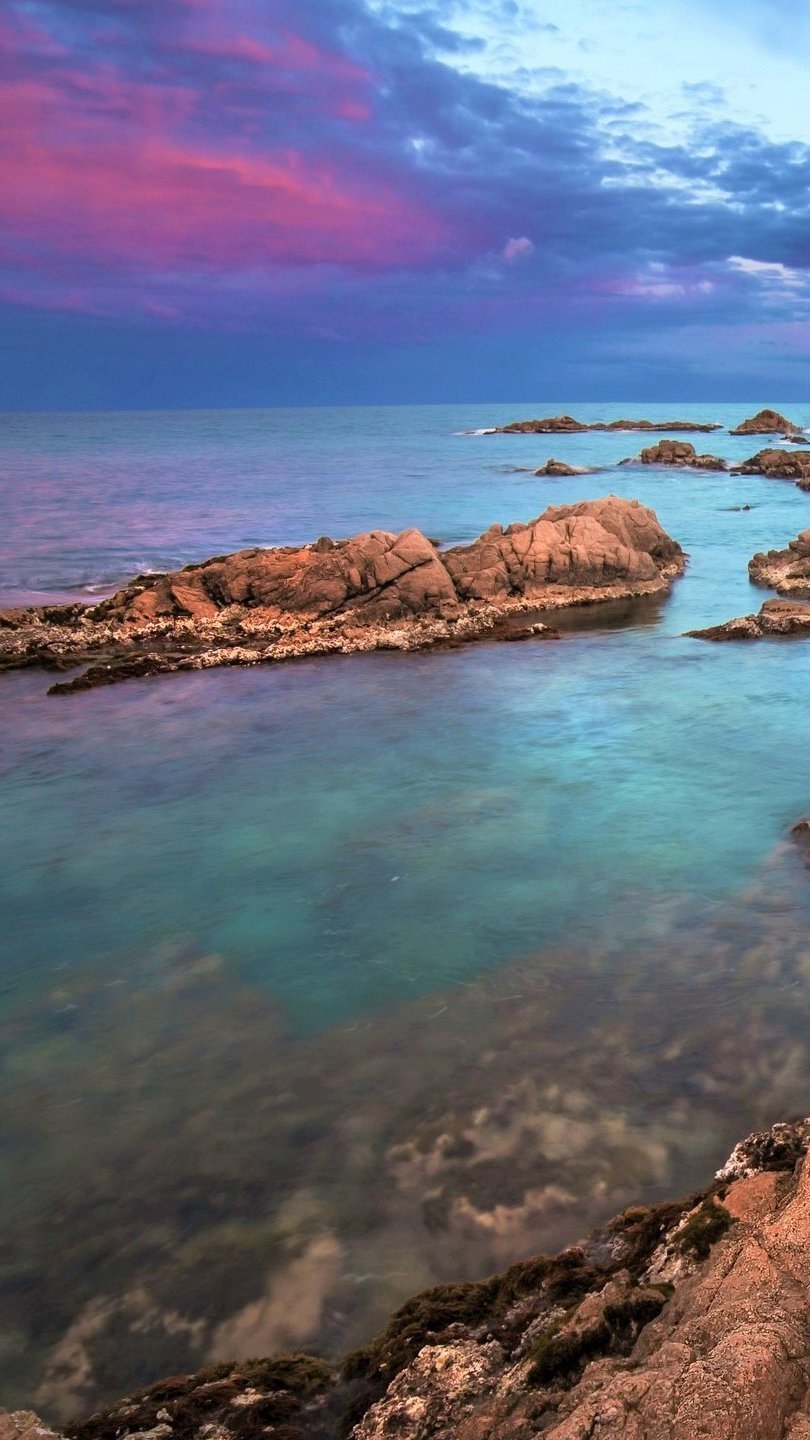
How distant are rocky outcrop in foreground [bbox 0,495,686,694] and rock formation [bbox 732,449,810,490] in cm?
4870

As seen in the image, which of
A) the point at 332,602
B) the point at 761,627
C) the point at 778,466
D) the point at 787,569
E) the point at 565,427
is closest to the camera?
the point at 761,627

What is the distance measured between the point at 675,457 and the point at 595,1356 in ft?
306

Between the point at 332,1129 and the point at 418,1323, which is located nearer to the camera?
the point at 418,1323

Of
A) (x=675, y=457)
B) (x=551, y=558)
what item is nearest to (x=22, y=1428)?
(x=551, y=558)

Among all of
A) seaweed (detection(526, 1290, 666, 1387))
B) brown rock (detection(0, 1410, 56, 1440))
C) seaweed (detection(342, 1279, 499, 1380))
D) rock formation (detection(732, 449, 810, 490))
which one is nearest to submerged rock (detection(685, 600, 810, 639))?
seaweed (detection(342, 1279, 499, 1380))

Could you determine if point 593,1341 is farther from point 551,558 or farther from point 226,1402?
point 551,558

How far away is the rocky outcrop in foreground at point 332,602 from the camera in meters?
27.4

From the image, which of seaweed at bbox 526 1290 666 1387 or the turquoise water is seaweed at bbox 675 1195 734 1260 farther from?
the turquoise water

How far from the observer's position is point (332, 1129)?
30.9ft

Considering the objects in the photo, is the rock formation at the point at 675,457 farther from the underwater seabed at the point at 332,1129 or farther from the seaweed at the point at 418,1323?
the seaweed at the point at 418,1323

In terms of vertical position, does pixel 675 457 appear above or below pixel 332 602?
above

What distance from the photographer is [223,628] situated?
2955cm

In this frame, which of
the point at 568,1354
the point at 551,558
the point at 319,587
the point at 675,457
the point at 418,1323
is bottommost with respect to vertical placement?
the point at 418,1323

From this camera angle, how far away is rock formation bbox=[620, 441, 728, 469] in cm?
8812
